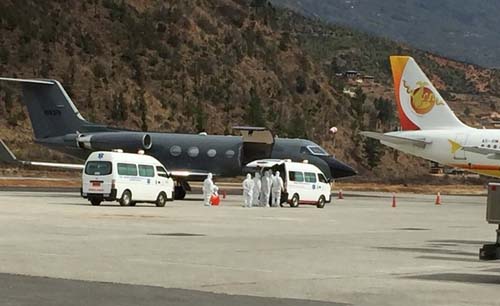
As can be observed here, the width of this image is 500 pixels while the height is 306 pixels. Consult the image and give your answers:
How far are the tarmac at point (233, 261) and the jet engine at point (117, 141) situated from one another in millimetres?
19203

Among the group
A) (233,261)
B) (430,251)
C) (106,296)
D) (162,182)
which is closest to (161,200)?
(162,182)

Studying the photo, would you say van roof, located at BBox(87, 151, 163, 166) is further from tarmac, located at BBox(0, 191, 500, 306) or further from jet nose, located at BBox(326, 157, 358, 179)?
jet nose, located at BBox(326, 157, 358, 179)

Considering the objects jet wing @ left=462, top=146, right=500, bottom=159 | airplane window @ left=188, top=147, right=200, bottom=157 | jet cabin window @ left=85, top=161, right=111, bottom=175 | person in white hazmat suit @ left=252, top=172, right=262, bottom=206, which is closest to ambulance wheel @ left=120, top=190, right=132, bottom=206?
jet cabin window @ left=85, top=161, right=111, bottom=175

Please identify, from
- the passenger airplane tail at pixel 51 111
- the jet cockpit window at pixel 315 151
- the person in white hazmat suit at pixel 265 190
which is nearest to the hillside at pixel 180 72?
the passenger airplane tail at pixel 51 111

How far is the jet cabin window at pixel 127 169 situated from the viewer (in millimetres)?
40094

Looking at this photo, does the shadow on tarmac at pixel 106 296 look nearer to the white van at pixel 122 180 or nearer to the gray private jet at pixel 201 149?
the white van at pixel 122 180

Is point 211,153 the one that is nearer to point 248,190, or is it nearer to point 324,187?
point 324,187

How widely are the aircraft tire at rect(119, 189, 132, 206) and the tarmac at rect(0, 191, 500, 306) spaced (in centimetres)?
556

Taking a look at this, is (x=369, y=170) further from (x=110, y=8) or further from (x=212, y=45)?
(x=110, y=8)

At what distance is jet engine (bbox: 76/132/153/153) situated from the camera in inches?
2105

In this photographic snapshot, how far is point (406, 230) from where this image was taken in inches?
1216

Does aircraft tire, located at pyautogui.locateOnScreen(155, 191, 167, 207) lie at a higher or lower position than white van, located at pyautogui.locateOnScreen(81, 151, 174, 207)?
lower

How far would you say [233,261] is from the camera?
63.4ft

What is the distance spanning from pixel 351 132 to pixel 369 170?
550 cm
